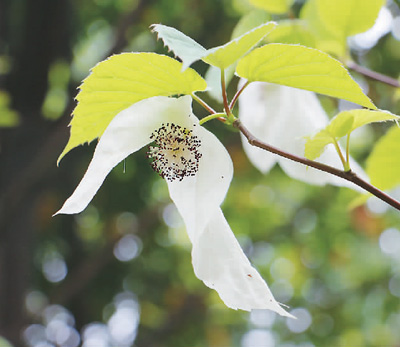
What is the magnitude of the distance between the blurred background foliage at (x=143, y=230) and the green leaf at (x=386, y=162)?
0.75 metres

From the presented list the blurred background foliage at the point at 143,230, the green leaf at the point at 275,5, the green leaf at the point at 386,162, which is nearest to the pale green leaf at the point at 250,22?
the green leaf at the point at 275,5

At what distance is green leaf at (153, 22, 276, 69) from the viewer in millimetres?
267

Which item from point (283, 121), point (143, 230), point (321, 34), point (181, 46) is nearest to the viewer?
point (181, 46)

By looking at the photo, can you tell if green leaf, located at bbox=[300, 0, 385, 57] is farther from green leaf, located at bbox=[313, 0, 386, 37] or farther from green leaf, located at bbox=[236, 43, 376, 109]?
green leaf, located at bbox=[236, 43, 376, 109]

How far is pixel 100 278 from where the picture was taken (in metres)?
2.21

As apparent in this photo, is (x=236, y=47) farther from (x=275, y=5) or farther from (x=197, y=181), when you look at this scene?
(x=275, y=5)

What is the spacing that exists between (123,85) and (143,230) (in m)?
1.56

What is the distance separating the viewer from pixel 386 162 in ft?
1.53

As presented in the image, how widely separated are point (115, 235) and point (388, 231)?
1.22m

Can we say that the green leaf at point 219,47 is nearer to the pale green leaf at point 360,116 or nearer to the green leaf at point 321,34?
the pale green leaf at point 360,116

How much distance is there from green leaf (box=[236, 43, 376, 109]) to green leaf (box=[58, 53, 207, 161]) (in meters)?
0.03

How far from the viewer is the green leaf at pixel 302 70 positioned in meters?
0.29

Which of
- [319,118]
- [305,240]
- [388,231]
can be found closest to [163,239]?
[305,240]

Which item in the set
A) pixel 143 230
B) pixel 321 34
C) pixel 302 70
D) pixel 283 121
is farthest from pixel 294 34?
pixel 143 230
